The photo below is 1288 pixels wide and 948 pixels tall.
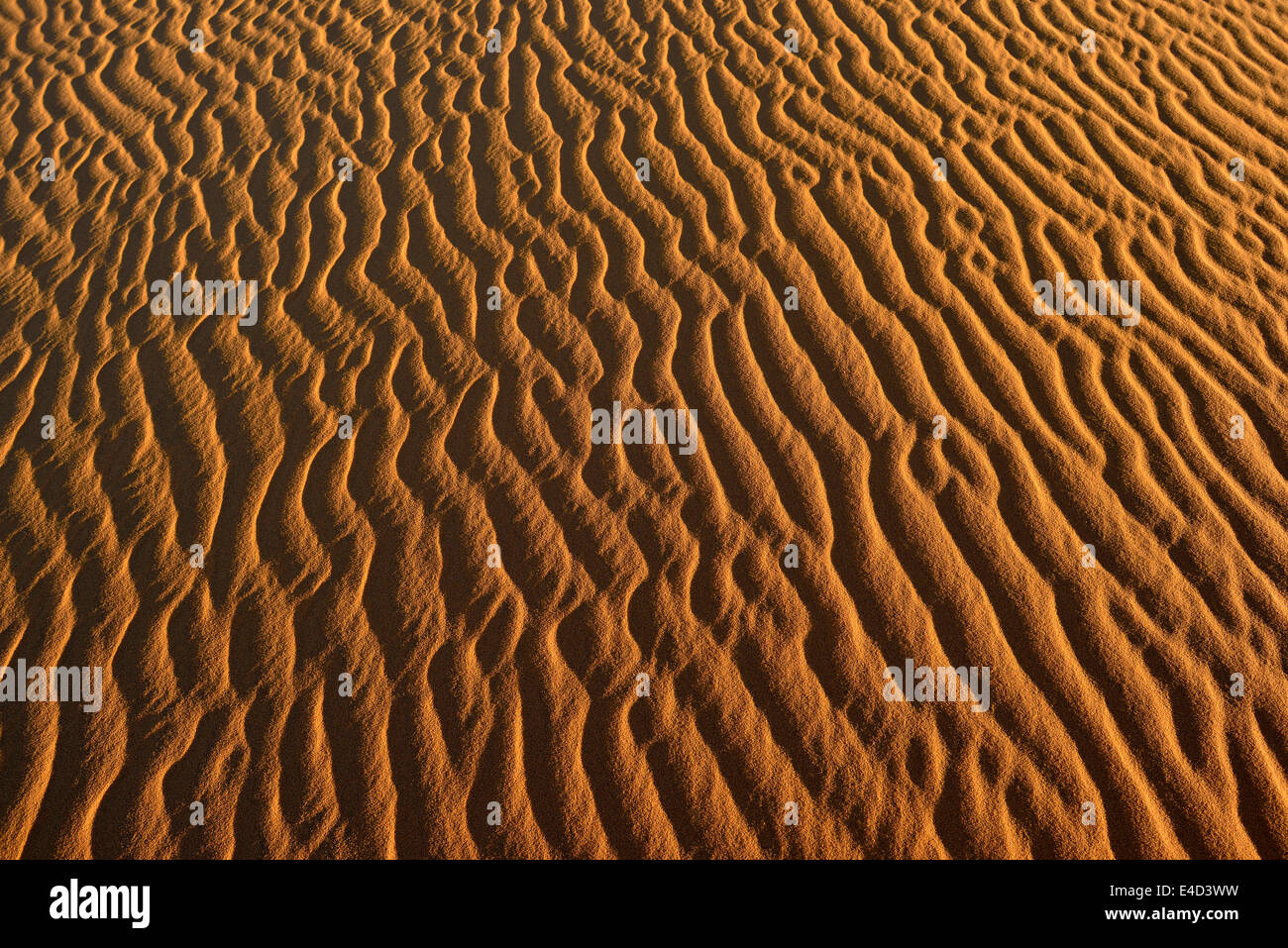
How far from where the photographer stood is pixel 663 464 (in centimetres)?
354

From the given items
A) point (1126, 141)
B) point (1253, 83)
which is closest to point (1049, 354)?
point (1126, 141)

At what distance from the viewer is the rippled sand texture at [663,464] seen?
2770mm

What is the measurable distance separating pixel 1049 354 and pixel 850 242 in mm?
1077

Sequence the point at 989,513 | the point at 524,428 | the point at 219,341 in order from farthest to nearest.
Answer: the point at 219,341 → the point at 524,428 → the point at 989,513

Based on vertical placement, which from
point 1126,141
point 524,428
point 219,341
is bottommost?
point 524,428

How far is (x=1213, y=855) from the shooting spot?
8.41ft

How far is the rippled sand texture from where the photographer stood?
9.09 ft

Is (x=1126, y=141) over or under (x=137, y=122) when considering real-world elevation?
under

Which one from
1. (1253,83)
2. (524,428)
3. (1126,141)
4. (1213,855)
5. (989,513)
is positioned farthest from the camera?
(1253,83)

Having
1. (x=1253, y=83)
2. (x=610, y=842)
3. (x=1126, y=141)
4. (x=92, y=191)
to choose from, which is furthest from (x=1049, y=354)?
(x=92, y=191)

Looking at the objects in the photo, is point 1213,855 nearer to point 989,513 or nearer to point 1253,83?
point 989,513

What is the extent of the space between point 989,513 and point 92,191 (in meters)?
4.97

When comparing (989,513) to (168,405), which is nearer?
(989,513)
